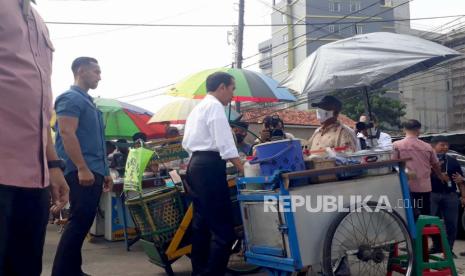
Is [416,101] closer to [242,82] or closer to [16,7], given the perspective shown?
[242,82]

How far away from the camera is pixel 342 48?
17.3 feet

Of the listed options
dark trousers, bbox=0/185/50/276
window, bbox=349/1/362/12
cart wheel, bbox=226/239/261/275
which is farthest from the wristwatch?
window, bbox=349/1/362/12

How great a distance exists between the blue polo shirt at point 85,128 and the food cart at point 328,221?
3.96 feet

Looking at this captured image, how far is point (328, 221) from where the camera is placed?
3688mm

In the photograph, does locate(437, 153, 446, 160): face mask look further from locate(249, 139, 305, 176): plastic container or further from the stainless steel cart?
locate(249, 139, 305, 176): plastic container

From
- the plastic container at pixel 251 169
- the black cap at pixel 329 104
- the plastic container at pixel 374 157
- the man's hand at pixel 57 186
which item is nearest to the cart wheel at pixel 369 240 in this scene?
the plastic container at pixel 374 157

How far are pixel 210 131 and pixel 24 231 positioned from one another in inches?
87.2

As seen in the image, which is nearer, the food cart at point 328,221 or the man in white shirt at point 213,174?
the food cart at point 328,221

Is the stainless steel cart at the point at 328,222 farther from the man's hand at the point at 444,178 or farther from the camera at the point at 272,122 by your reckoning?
the man's hand at the point at 444,178

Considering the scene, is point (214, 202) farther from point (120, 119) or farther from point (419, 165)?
point (120, 119)

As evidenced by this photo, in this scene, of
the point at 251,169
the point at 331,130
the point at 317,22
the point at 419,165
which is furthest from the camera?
the point at 317,22

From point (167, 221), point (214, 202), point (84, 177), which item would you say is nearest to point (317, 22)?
point (167, 221)

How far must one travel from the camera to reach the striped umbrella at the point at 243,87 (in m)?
6.71

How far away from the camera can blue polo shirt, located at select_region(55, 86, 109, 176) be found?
164 inches
